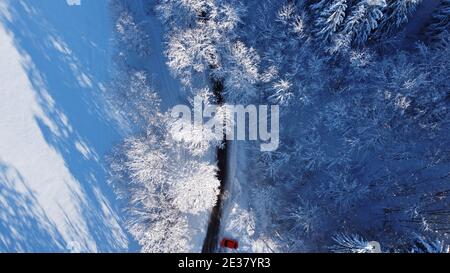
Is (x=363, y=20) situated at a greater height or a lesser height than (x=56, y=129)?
greater

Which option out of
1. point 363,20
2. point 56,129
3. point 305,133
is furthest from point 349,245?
point 56,129

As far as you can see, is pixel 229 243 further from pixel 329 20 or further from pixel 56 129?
pixel 329 20

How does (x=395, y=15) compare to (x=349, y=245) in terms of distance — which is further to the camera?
(x=395, y=15)

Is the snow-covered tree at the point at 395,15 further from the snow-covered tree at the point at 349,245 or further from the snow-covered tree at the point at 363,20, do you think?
the snow-covered tree at the point at 349,245

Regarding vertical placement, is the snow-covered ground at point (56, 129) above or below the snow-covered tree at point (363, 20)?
below

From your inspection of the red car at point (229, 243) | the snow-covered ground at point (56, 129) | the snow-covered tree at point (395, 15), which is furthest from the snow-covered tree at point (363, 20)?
the snow-covered ground at point (56, 129)

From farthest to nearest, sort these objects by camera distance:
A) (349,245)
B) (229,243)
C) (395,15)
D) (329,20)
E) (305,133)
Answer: (229,243)
(305,133)
(395,15)
(329,20)
(349,245)

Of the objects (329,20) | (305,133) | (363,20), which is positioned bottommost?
(305,133)
